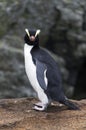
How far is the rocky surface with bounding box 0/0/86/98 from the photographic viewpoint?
10.9m

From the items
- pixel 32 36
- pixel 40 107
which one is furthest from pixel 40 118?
pixel 32 36

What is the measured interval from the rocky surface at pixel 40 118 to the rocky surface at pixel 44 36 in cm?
363

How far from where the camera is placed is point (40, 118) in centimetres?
673

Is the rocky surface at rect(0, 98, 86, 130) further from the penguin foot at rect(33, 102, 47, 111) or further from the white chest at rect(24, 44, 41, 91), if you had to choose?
the white chest at rect(24, 44, 41, 91)

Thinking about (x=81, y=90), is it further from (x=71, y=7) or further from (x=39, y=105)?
(x=39, y=105)

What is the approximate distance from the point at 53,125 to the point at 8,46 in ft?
15.9

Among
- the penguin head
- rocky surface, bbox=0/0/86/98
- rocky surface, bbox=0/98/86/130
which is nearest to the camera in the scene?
rocky surface, bbox=0/98/86/130

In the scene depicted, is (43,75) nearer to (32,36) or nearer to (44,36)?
(32,36)

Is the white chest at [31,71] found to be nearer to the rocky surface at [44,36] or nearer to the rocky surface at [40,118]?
the rocky surface at [40,118]

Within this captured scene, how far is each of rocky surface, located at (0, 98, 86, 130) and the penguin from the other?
12 centimetres

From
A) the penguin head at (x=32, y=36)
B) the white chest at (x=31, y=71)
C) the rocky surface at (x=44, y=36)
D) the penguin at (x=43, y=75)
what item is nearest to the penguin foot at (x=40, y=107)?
the penguin at (x=43, y=75)

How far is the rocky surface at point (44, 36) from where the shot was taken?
1091 centimetres

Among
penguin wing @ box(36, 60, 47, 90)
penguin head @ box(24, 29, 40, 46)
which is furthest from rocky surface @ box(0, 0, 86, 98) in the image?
penguin wing @ box(36, 60, 47, 90)

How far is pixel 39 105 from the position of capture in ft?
23.5
